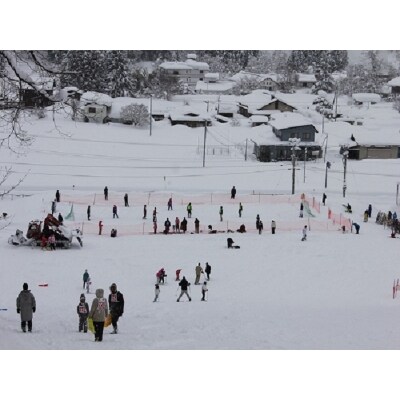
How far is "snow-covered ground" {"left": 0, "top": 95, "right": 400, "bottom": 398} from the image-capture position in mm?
8297

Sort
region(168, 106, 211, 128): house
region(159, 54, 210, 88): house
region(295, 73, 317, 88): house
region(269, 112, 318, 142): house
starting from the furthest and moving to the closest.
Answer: region(168, 106, 211, 128): house < region(269, 112, 318, 142): house < region(295, 73, 317, 88): house < region(159, 54, 210, 88): house

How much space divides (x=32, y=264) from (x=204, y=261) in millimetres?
2316

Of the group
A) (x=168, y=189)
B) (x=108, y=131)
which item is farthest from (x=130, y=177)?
(x=108, y=131)

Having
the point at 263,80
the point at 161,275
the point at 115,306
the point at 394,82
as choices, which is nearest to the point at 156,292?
the point at 161,275

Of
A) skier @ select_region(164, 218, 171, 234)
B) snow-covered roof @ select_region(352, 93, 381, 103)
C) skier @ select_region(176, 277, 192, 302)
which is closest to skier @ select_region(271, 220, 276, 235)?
skier @ select_region(164, 218, 171, 234)

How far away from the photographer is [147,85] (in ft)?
56.8

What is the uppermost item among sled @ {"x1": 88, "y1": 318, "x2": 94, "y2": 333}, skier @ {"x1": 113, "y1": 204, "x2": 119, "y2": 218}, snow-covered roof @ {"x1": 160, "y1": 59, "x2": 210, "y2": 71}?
snow-covered roof @ {"x1": 160, "y1": 59, "x2": 210, "y2": 71}

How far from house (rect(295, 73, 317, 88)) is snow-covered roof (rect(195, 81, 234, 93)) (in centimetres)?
154

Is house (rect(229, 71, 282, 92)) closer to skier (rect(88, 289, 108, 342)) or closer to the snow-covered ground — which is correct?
the snow-covered ground

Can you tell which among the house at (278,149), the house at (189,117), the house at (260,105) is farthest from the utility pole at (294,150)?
the house at (260,105)

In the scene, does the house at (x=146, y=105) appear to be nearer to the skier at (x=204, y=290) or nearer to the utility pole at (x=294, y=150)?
the utility pole at (x=294, y=150)

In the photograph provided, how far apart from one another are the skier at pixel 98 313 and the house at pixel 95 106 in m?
3.72

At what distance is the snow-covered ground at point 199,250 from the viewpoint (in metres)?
8.30
